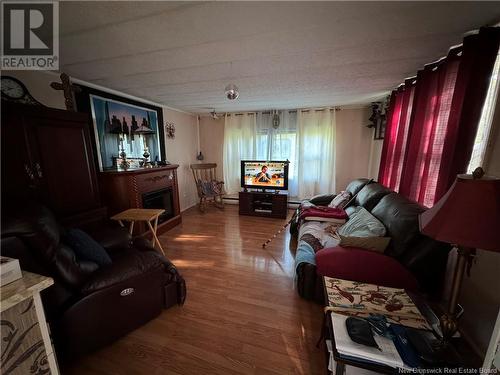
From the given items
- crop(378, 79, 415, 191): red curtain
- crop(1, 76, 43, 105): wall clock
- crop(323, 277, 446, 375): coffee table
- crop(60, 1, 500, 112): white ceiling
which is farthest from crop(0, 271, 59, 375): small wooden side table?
crop(378, 79, 415, 191): red curtain

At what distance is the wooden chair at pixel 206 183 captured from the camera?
4.46 meters

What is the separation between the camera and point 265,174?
14.0ft

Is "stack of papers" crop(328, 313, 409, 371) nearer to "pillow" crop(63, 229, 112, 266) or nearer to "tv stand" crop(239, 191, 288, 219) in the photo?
"pillow" crop(63, 229, 112, 266)

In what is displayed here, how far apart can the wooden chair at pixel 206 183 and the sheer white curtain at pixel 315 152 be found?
193 centimetres

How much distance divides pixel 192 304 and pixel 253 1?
7.72ft

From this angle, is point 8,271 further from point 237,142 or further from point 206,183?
point 237,142

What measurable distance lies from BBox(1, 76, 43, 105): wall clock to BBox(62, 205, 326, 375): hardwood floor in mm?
2276

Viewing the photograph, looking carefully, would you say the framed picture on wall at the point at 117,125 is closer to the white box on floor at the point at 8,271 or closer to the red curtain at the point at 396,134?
the white box on floor at the point at 8,271

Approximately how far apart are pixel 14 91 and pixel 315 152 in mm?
4480

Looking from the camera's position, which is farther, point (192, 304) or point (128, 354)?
point (192, 304)

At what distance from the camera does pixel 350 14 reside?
3.98 feet

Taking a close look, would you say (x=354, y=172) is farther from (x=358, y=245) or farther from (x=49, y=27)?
(x=49, y=27)

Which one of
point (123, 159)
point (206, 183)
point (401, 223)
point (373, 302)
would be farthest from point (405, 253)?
point (206, 183)

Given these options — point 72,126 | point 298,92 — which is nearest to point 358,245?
point 298,92
